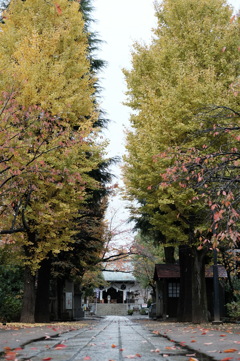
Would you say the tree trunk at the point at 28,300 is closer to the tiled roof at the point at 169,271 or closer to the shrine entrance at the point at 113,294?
the tiled roof at the point at 169,271

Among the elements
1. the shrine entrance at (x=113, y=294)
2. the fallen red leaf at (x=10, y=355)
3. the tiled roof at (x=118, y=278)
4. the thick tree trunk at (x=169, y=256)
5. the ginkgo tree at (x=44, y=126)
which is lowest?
the shrine entrance at (x=113, y=294)

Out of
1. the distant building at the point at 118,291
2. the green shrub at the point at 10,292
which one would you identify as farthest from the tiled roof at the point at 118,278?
the green shrub at the point at 10,292

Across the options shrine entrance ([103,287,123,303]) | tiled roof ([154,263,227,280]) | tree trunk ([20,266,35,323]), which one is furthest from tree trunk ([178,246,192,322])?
shrine entrance ([103,287,123,303])

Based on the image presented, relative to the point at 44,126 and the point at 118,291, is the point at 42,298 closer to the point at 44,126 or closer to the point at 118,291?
the point at 44,126

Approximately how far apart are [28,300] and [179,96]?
993 cm

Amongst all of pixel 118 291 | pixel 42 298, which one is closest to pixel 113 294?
pixel 118 291

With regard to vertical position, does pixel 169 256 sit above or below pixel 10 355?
above

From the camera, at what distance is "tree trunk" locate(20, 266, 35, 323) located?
54.6ft

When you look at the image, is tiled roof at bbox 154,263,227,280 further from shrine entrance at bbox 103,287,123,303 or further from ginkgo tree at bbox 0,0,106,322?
shrine entrance at bbox 103,287,123,303

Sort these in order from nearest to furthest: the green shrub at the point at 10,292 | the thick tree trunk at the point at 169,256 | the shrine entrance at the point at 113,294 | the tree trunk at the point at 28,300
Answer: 1. the tree trunk at the point at 28,300
2. the green shrub at the point at 10,292
3. the thick tree trunk at the point at 169,256
4. the shrine entrance at the point at 113,294

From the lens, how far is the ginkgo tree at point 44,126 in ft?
47.5

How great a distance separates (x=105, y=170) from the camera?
76.1ft

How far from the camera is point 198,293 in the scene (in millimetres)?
17109

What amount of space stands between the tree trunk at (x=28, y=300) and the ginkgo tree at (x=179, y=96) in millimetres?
5390
